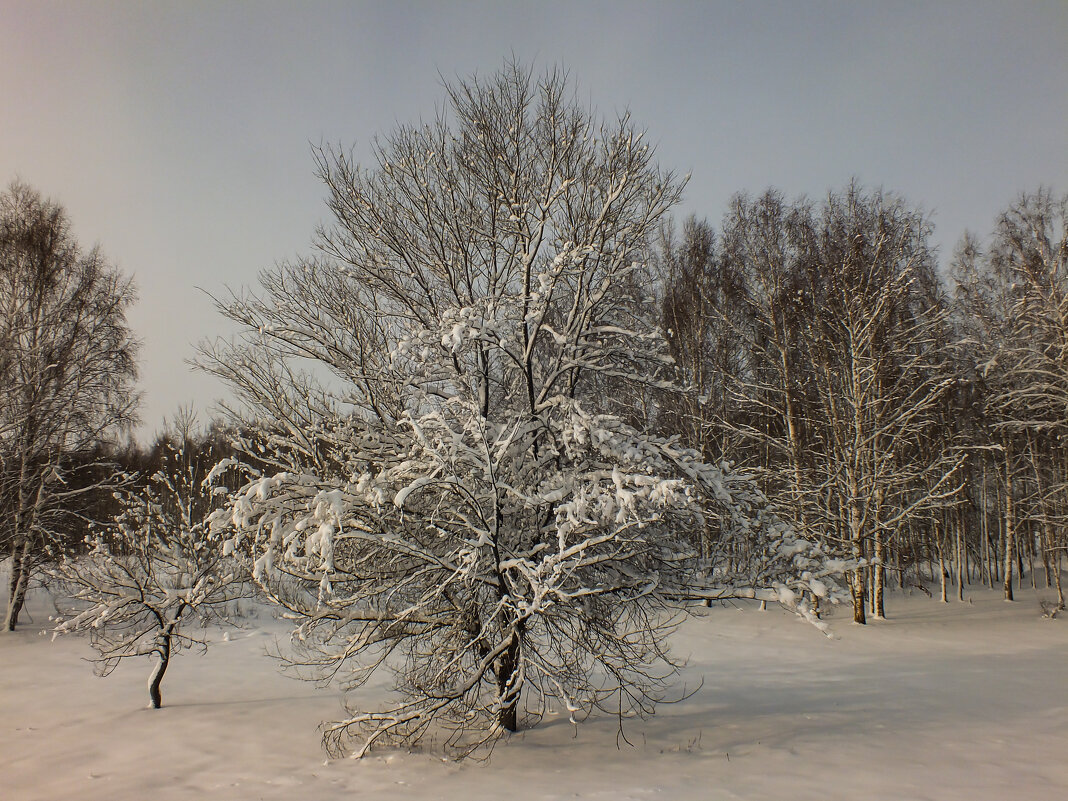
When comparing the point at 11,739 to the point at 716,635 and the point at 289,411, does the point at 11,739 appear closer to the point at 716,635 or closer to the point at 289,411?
the point at 289,411

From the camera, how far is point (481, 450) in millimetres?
5613

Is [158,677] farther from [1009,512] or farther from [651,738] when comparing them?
[1009,512]

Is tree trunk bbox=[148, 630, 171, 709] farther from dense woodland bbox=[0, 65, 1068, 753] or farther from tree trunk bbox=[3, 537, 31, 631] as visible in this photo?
tree trunk bbox=[3, 537, 31, 631]

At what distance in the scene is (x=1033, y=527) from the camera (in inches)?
844

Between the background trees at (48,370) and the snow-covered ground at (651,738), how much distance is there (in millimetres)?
3128

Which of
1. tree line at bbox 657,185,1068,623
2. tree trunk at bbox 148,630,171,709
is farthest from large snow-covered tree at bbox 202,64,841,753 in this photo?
tree line at bbox 657,185,1068,623

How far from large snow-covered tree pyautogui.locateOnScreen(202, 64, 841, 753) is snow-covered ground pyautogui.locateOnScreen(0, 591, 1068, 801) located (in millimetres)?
529

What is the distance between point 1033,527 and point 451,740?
24.3 meters

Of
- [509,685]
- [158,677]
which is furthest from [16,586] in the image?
[509,685]

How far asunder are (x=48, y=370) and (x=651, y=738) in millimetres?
14284

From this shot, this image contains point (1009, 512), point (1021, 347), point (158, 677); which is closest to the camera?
point (158, 677)

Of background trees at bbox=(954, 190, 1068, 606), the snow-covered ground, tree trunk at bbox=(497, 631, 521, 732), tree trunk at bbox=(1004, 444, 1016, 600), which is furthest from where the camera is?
tree trunk at bbox=(1004, 444, 1016, 600)

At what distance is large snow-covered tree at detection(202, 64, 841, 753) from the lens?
525cm

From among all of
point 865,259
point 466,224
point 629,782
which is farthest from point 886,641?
point 466,224
